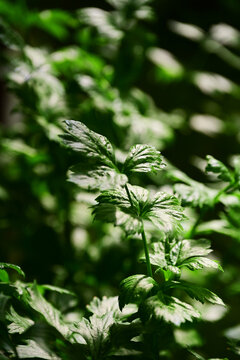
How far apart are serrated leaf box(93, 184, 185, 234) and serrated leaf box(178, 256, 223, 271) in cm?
5

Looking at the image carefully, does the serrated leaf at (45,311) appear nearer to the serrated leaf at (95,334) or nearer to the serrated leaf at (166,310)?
the serrated leaf at (95,334)

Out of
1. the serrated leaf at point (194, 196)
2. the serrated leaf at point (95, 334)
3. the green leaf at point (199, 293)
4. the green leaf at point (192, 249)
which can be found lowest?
the serrated leaf at point (95, 334)

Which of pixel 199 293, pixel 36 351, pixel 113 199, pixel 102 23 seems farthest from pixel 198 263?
pixel 102 23

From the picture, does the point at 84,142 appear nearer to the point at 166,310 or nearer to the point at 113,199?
the point at 113,199

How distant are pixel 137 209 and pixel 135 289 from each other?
120 mm

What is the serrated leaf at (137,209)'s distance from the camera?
0.57 m

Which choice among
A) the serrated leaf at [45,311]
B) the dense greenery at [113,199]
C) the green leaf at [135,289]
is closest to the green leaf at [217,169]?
the dense greenery at [113,199]

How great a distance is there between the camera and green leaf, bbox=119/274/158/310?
54 cm

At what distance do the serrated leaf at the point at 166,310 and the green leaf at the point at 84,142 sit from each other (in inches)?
8.9

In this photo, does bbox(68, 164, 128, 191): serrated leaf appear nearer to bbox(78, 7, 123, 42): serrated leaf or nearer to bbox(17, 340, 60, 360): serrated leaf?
bbox(17, 340, 60, 360): serrated leaf

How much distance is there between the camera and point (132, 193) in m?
0.59

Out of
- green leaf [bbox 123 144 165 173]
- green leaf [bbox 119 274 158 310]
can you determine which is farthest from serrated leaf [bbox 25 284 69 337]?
green leaf [bbox 123 144 165 173]

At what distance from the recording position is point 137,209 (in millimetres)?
587

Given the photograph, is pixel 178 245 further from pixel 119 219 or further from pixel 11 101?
pixel 11 101
